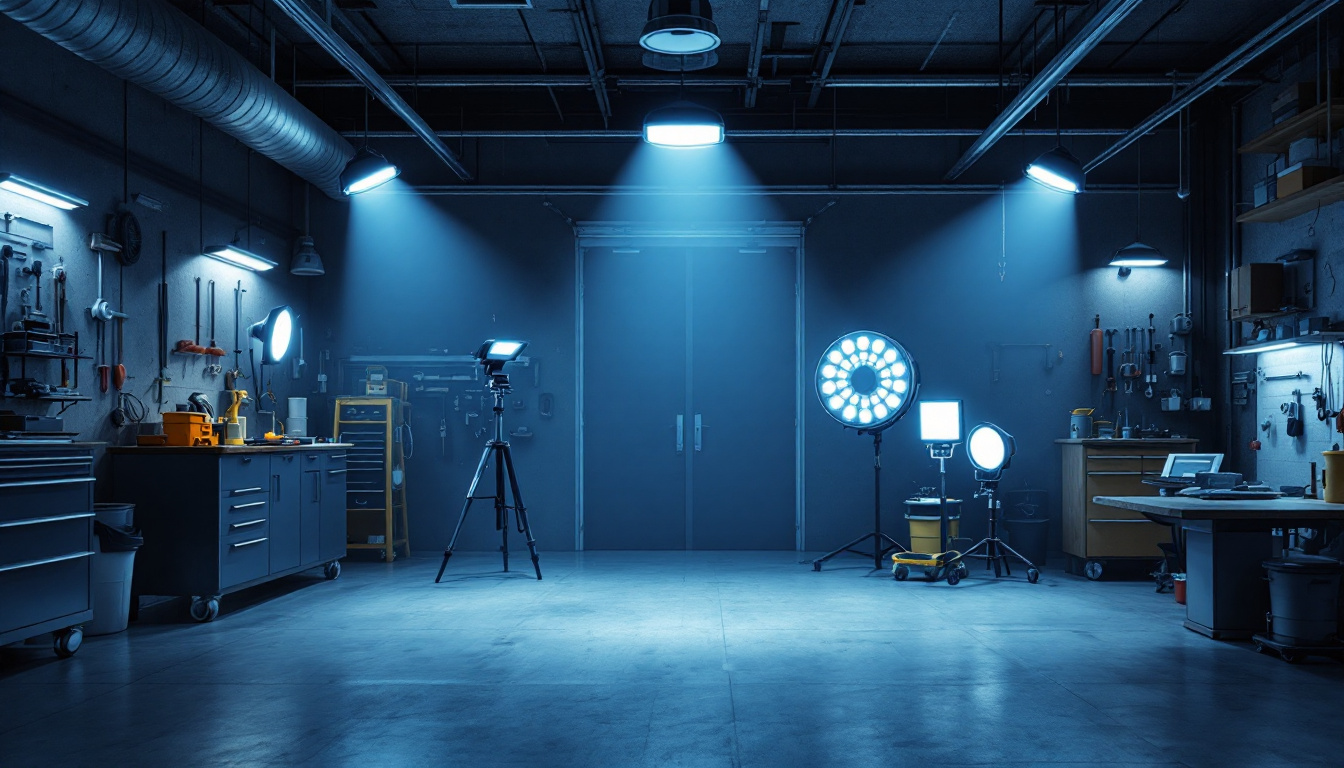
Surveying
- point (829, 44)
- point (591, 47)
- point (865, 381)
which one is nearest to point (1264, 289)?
point (865, 381)

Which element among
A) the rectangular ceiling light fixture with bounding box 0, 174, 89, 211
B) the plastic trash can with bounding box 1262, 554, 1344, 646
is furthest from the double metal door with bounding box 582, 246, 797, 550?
the plastic trash can with bounding box 1262, 554, 1344, 646

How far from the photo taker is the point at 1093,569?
693 centimetres

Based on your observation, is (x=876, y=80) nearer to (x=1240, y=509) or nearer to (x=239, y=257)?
(x=1240, y=509)

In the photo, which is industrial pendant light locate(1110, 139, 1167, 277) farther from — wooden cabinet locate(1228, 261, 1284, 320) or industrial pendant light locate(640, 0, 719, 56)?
industrial pendant light locate(640, 0, 719, 56)

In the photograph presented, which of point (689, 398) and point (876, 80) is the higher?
point (876, 80)

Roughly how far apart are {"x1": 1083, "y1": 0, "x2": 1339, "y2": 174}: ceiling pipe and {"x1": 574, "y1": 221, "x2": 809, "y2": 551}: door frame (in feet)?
8.81

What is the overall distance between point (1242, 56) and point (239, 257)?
672 centimetres

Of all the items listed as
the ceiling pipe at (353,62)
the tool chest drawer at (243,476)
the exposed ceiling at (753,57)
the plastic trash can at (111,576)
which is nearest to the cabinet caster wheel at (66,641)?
the plastic trash can at (111,576)

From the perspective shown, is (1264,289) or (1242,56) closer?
(1242,56)

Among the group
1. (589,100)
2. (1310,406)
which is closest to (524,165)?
(589,100)

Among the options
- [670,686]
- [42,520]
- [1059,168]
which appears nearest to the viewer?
[670,686]

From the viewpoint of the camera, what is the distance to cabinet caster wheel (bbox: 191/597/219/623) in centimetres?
523

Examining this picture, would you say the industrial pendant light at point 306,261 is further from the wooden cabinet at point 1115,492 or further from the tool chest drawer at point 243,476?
the wooden cabinet at point 1115,492

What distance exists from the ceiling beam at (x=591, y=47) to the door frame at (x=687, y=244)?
1015 millimetres
